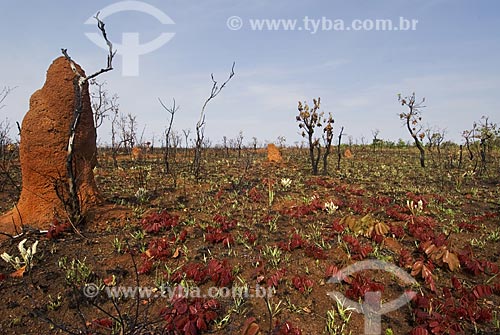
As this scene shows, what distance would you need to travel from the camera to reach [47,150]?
6266mm

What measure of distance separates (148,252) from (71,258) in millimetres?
1287

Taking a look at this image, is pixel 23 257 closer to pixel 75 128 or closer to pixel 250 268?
pixel 75 128

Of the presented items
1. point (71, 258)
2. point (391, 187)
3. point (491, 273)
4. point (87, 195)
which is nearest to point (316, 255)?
point (491, 273)

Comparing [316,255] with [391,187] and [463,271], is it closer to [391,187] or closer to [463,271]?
[463,271]

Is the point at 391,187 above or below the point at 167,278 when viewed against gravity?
above

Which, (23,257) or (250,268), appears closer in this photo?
(23,257)

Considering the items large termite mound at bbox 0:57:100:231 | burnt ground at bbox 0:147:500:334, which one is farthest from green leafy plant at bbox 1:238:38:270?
large termite mound at bbox 0:57:100:231

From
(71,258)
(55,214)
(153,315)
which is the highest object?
(55,214)

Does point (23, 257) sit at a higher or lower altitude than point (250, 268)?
higher

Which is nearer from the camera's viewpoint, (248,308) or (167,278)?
(248,308)

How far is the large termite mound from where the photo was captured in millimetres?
6223

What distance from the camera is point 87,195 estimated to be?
671 cm

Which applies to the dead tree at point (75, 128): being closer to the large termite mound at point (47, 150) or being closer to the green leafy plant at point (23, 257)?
the large termite mound at point (47, 150)

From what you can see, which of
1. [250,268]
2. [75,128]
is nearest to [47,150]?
[75,128]
